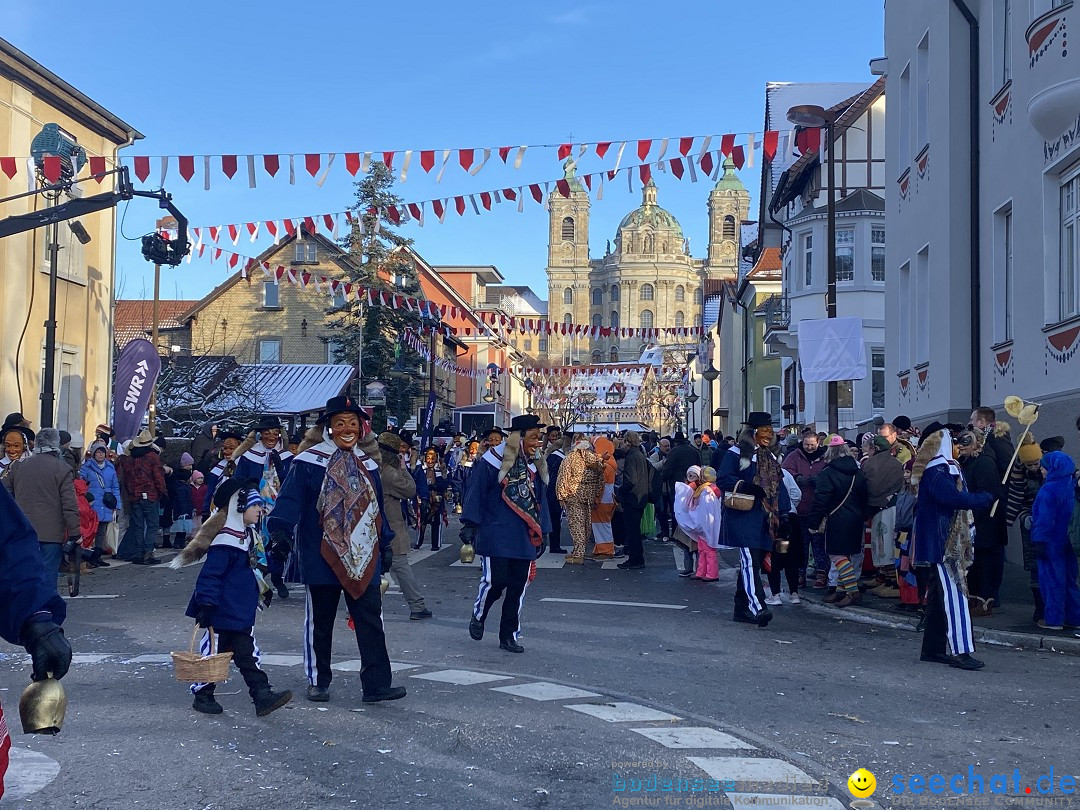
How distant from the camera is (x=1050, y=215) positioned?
1435 cm

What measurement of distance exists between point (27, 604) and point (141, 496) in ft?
46.0

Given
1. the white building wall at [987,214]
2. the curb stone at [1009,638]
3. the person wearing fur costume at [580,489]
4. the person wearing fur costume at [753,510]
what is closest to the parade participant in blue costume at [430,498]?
the person wearing fur costume at [580,489]

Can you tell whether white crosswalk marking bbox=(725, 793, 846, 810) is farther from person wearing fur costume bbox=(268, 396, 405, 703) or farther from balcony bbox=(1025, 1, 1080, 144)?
balcony bbox=(1025, 1, 1080, 144)

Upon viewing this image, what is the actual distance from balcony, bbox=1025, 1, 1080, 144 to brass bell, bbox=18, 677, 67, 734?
12.7m

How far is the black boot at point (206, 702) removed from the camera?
6.73 metres

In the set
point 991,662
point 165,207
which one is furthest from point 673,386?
point 991,662

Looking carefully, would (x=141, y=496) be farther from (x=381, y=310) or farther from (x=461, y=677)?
(x=381, y=310)

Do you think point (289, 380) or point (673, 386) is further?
point (673, 386)

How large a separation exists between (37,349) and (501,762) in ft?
73.1

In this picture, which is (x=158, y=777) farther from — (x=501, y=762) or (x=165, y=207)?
(x=165, y=207)

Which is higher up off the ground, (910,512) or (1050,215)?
(1050,215)

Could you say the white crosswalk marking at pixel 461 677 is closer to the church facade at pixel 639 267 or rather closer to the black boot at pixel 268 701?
the black boot at pixel 268 701

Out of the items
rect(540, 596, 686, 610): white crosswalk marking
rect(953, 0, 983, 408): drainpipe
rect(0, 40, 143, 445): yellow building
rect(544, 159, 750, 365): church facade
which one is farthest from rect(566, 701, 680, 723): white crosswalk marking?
rect(544, 159, 750, 365): church facade

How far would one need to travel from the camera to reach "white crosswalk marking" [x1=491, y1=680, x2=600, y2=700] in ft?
23.9
